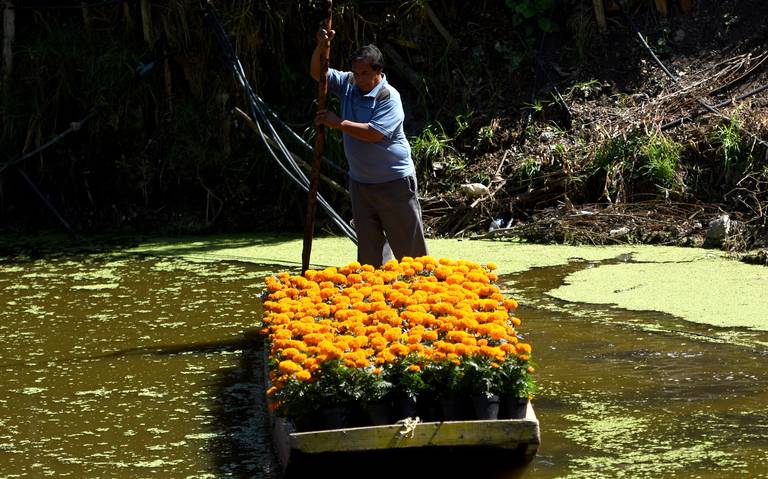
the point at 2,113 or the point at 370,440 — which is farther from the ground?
the point at 2,113

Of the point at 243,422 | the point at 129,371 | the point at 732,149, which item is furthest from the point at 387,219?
the point at 732,149

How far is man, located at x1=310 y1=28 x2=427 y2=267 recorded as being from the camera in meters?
7.25

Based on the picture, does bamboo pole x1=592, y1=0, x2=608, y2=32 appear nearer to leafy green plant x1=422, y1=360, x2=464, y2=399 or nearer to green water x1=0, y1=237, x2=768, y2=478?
green water x1=0, y1=237, x2=768, y2=478

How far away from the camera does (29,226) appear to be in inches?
492

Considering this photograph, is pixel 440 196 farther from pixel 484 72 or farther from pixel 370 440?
pixel 370 440

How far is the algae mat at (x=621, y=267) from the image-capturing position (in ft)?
26.1

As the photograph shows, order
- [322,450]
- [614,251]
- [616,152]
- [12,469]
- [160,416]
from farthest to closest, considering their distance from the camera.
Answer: [616,152], [614,251], [160,416], [12,469], [322,450]

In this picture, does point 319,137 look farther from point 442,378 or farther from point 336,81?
point 442,378

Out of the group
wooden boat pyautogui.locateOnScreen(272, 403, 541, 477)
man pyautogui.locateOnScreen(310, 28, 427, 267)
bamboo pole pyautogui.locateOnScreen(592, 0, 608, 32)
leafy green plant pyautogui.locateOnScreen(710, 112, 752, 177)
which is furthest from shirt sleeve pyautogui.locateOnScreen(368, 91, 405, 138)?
bamboo pole pyautogui.locateOnScreen(592, 0, 608, 32)

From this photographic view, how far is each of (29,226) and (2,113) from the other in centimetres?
112

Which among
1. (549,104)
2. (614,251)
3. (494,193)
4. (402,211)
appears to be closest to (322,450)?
(402,211)

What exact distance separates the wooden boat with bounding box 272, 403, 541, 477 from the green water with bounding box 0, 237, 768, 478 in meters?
0.09

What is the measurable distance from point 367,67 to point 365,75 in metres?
0.06

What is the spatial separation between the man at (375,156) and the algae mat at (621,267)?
1490 millimetres
